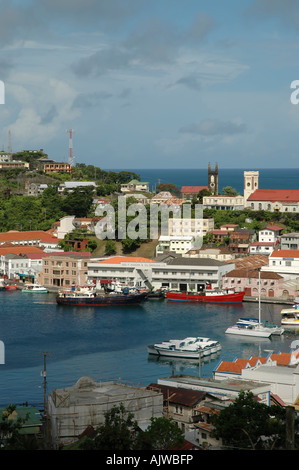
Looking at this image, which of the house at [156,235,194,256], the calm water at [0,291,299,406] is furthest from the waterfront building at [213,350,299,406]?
the house at [156,235,194,256]

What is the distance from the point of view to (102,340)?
571 inches

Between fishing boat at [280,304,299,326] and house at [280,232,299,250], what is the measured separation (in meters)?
5.47

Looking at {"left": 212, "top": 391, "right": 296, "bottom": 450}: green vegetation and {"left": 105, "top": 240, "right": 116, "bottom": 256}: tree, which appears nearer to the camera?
{"left": 212, "top": 391, "right": 296, "bottom": 450}: green vegetation

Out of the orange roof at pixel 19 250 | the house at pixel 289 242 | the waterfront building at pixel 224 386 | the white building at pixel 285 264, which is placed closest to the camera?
the waterfront building at pixel 224 386

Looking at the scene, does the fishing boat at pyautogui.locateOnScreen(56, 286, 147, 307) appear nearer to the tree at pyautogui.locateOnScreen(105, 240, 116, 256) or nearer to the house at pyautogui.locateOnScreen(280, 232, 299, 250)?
the tree at pyautogui.locateOnScreen(105, 240, 116, 256)

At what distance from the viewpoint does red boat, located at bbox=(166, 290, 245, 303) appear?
62.4 ft

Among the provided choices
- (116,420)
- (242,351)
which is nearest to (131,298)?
(242,351)

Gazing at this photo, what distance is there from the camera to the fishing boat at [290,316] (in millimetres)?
16031

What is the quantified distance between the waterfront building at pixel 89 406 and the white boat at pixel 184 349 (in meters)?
4.42

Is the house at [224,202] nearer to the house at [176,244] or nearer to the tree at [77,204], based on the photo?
the house at [176,244]

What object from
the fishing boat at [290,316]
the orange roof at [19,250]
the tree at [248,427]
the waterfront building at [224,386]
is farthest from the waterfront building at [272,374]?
the orange roof at [19,250]

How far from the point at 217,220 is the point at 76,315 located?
9.58 metres
